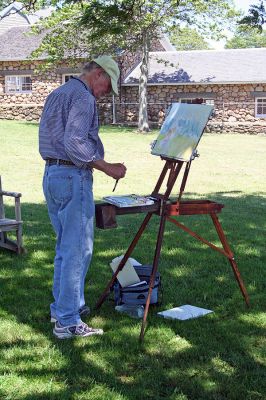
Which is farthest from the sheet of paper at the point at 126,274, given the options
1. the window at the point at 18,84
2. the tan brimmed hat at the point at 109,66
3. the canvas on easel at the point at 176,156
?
the window at the point at 18,84

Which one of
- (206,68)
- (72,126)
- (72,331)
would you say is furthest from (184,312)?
(206,68)

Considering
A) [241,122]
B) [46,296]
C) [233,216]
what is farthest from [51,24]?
[46,296]

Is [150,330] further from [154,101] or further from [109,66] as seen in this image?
[154,101]

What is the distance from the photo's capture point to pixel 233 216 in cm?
926

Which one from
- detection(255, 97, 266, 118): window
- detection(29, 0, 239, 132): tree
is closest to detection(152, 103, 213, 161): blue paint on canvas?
detection(29, 0, 239, 132): tree

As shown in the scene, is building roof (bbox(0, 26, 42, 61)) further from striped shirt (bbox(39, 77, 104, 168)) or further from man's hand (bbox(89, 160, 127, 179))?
man's hand (bbox(89, 160, 127, 179))

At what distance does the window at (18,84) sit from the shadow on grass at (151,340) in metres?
26.4

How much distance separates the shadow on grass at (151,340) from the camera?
3592 mm

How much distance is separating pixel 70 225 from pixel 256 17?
4.44 metres

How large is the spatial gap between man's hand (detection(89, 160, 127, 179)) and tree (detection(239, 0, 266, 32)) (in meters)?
4.00

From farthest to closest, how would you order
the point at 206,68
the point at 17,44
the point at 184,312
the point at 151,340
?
1. the point at 17,44
2. the point at 206,68
3. the point at 184,312
4. the point at 151,340

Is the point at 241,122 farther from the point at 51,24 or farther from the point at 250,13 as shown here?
the point at 250,13

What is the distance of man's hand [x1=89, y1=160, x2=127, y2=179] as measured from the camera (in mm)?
4039

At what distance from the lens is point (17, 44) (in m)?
33.1
